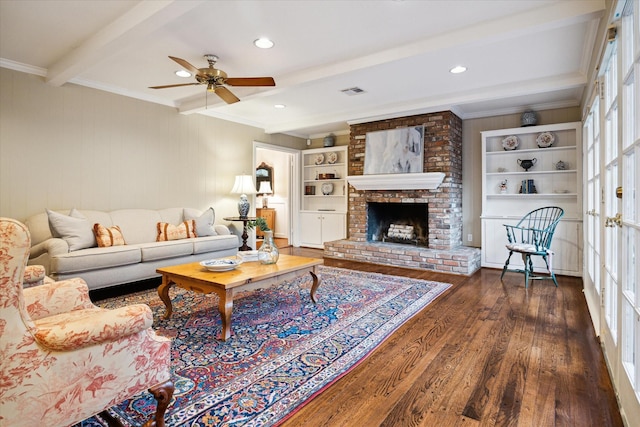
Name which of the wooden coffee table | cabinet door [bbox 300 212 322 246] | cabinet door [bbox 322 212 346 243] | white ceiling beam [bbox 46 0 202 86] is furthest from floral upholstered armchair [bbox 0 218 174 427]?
cabinet door [bbox 300 212 322 246]

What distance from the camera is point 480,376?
1.97 metres

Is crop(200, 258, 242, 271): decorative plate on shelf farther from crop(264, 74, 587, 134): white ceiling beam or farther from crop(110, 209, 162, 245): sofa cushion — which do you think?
crop(264, 74, 587, 134): white ceiling beam

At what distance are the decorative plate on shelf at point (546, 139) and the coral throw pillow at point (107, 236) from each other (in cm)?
565

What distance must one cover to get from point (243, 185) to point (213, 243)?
1.47 m

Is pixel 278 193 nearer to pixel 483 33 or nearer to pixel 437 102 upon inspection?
pixel 437 102

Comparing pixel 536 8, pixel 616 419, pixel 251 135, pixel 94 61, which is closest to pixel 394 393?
pixel 616 419

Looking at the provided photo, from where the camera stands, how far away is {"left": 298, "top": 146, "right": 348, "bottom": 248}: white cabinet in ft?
22.8

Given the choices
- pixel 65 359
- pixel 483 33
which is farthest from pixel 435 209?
Answer: pixel 65 359

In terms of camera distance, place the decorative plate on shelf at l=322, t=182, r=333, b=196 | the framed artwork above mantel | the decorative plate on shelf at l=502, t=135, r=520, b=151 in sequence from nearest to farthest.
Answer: the decorative plate on shelf at l=502, t=135, r=520, b=151
the framed artwork above mantel
the decorative plate on shelf at l=322, t=182, r=333, b=196

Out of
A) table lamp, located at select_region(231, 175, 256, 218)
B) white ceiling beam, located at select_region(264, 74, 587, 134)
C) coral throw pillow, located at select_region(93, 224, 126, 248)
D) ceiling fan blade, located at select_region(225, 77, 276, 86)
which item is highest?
white ceiling beam, located at select_region(264, 74, 587, 134)

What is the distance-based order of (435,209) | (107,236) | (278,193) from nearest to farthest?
1. (107,236)
2. (435,209)
3. (278,193)

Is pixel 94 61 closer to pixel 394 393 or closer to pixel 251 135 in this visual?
pixel 251 135

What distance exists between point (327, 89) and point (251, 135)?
2276 millimetres

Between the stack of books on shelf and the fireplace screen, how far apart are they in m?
1.41
